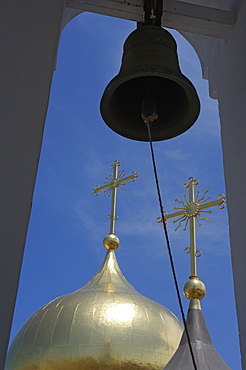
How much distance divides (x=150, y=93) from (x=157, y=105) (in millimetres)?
120

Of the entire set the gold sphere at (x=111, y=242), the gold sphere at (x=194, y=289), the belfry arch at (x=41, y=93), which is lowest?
the belfry arch at (x=41, y=93)

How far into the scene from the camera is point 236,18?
3.05 m

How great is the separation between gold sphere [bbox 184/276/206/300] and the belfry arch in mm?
4934

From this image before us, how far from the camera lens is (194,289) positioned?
313 inches

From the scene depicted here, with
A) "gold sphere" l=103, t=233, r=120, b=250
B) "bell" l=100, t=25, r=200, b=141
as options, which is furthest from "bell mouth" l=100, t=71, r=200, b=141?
"gold sphere" l=103, t=233, r=120, b=250

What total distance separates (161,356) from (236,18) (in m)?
7.26

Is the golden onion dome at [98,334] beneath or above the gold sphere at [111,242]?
beneath

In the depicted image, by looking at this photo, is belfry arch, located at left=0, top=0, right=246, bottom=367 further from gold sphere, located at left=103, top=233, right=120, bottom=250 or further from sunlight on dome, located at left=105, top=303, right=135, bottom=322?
gold sphere, located at left=103, top=233, right=120, bottom=250

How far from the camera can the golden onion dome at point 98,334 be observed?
9.19 m

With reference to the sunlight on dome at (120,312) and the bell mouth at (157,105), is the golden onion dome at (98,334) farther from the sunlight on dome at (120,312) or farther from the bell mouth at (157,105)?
the bell mouth at (157,105)

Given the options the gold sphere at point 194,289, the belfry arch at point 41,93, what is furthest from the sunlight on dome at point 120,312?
the belfry arch at point 41,93

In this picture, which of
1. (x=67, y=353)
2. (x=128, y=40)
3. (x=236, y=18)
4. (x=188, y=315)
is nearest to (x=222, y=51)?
(x=236, y=18)

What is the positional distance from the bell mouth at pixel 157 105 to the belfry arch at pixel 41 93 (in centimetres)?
18

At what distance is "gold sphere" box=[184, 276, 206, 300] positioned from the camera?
26.0ft
